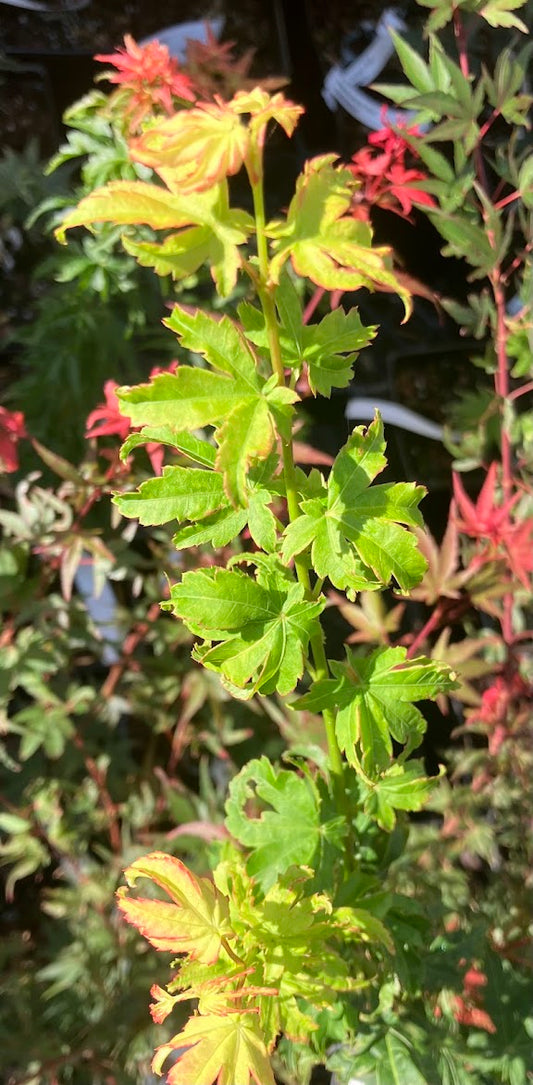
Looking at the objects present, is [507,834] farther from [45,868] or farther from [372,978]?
[45,868]

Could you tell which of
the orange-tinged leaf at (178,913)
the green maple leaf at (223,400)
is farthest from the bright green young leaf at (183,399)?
the orange-tinged leaf at (178,913)

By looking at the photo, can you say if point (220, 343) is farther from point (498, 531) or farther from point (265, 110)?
point (498, 531)

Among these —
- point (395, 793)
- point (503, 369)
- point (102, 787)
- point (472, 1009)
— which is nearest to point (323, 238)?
point (395, 793)

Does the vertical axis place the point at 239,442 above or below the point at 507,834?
above

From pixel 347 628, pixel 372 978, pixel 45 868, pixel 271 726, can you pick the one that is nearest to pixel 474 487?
pixel 347 628

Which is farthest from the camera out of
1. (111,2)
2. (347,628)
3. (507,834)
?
(111,2)

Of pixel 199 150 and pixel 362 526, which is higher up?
pixel 199 150
